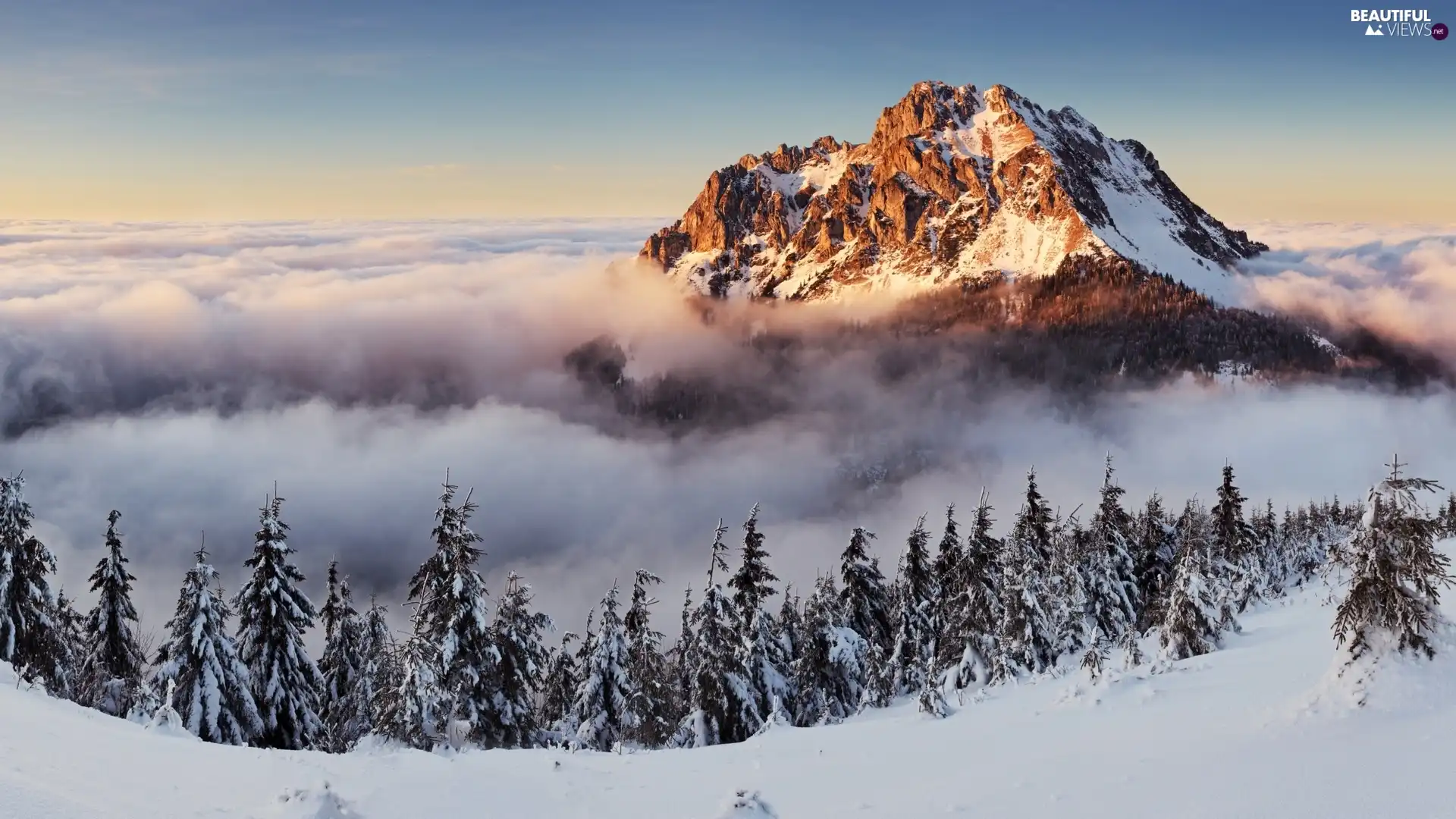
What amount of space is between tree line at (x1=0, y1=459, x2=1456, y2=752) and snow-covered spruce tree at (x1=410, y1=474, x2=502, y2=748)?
79 mm

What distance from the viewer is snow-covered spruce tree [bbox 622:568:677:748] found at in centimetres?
3319

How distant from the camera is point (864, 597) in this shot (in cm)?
4134

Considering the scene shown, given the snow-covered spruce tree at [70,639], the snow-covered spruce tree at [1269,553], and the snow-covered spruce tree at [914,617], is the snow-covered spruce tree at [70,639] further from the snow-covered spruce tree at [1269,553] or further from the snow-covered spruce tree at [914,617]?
the snow-covered spruce tree at [1269,553]

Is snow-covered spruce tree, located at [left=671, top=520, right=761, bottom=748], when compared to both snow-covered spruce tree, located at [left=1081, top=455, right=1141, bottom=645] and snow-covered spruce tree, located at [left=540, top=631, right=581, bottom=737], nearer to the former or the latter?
snow-covered spruce tree, located at [left=540, top=631, right=581, bottom=737]

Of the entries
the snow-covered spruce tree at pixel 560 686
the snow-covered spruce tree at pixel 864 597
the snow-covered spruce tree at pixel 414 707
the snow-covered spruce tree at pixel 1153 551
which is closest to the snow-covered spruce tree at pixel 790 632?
the snow-covered spruce tree at pixel 864 597

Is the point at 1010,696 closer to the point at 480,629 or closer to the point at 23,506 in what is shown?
the point at 480,629

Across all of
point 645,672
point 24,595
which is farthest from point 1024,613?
point 24,595

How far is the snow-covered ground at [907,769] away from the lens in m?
10.6

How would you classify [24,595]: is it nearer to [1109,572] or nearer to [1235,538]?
[1109,572]

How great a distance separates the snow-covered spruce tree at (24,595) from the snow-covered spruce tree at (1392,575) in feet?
127

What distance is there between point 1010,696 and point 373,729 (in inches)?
681

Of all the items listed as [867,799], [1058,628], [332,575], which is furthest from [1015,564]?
[332,575]

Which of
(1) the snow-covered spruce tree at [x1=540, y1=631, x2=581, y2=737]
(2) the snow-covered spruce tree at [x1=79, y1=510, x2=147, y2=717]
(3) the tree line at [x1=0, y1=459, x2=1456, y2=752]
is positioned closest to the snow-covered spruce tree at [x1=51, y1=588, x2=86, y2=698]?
(3) the tree line at [x1=0, y1=459, x2=1456, y2=752]

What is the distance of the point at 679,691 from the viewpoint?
41562 millimetres
